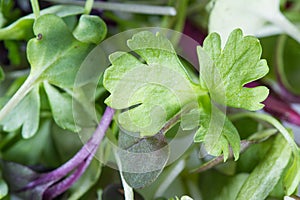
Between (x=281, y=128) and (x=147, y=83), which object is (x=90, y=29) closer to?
(x=147, y=83)

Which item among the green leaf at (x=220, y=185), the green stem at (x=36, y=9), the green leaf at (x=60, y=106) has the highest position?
the green stem at (x=36, y=9)

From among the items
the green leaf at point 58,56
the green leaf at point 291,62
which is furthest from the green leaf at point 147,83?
the green leaf at point 291,62

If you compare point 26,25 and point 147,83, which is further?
point 26,25

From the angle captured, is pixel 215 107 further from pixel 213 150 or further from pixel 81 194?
pixel 81 194

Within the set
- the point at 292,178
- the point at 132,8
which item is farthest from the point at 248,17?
the point at 292,178

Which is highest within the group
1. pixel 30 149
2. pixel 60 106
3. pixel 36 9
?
pixel 36 9

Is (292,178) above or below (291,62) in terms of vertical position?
above

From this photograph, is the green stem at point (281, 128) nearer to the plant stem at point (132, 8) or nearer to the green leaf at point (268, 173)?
the green leaf at point (268, 173)
